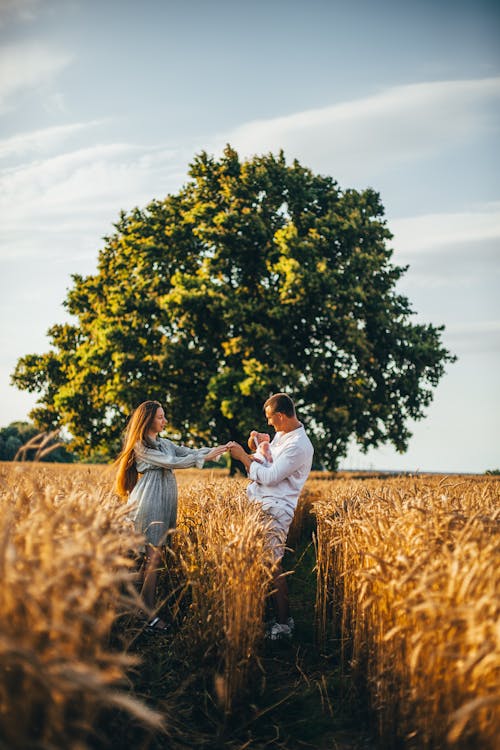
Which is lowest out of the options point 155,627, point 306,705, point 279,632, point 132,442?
point 306,705

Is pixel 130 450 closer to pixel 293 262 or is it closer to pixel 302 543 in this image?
pixel 302 543

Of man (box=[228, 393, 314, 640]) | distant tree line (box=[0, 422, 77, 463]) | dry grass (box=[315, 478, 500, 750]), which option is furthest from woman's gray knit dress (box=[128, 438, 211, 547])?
distant tree line (box=[0, 422, 77, 463])

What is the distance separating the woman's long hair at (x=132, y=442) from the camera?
5.61 m

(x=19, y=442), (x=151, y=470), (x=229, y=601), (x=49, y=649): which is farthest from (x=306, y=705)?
(x=19, y=442)

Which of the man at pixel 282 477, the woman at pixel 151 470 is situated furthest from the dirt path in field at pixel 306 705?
the woman at pixel 151 470

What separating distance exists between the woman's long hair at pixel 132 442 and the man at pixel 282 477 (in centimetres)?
107

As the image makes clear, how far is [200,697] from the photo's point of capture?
4.07 m

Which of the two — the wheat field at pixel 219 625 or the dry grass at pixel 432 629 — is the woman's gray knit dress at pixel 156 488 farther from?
the dry grass at pixel 432 629

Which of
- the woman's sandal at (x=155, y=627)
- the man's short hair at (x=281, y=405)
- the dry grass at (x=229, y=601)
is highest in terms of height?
the man's short hair at (x=281, y=405)

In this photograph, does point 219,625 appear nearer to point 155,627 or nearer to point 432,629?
point 155,627

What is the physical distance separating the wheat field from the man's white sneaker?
300 mm

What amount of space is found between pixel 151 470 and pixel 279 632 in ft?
6.19

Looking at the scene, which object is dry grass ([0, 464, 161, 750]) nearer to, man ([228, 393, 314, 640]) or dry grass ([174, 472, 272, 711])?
dry grass ([174, 472, 272, 711])

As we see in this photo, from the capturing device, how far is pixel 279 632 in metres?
5.30
